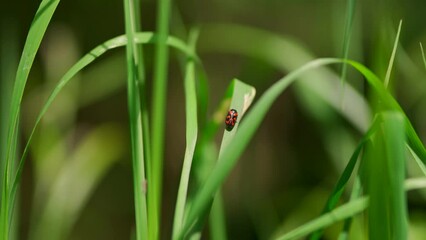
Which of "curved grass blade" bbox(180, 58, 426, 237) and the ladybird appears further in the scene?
the ladybird

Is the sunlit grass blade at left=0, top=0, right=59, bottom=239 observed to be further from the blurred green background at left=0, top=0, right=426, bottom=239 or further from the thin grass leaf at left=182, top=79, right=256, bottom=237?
the blurred green background at left=0, top=0, right=426, bottom=239

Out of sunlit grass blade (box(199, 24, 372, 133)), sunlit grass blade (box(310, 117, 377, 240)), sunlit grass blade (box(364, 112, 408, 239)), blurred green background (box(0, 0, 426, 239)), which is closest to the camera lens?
sunlit grass blade (box(364, 112, 408, 239))

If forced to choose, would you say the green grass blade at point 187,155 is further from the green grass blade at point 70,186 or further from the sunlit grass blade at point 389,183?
the green grass blade at point 70,186

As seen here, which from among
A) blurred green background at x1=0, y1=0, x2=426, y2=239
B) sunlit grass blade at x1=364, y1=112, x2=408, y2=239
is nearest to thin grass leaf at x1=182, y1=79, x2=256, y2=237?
sunlit grass blade at x1=364, y1=112, x2=408, y2=239

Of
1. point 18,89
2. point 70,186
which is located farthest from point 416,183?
point 70,186

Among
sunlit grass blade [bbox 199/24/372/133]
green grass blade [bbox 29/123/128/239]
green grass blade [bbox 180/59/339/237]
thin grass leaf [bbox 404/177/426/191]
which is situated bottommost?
green grass blade [bbox 29/123/128/239]

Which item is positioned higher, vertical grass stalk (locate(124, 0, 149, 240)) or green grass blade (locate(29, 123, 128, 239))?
vertical grass stalk (locate(124, 0, 149, 240))

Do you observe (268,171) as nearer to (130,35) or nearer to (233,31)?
(233,31)
